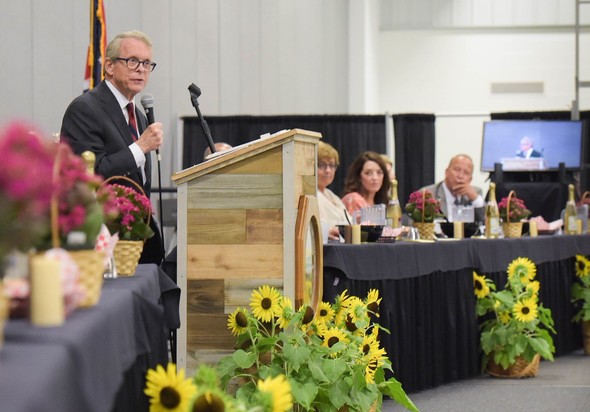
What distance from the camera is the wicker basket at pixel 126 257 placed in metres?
2.29

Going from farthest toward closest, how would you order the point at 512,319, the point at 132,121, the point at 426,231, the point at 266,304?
the point at 512,319 < the point at 426,231 < the point at 132,121 < the point at 266,304

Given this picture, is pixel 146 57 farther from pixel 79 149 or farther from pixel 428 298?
pixel 428 298

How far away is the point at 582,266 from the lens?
6.68m

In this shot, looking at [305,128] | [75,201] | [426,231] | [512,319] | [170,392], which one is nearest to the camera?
[75,201]

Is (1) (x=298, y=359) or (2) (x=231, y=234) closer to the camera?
(1) (x=298, y=359)

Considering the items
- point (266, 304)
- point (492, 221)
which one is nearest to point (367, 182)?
point (492, 221)

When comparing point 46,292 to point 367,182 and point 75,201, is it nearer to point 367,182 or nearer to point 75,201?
point 75,201

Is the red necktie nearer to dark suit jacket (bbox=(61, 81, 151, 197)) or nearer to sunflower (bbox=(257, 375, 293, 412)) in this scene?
dark suit jacket (bbox=(61, 81, 151, 197))

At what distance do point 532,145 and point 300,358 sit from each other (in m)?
5.79

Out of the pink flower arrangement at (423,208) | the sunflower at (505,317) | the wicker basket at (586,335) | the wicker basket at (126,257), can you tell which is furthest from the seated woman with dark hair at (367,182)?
the wicker basket at (126,257)

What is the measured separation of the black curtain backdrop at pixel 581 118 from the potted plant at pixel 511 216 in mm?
2567

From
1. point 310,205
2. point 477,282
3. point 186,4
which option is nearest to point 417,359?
point 477,282

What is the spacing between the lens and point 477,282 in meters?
5.48

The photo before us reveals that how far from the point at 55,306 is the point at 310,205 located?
2090 millimetres
